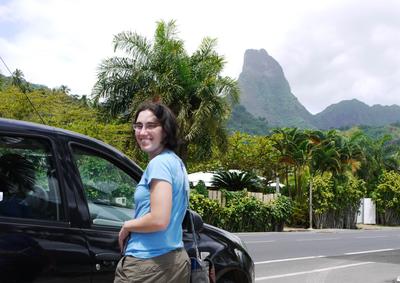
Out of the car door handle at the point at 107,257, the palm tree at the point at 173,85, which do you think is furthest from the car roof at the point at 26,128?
the palm tree at the point at 173,85

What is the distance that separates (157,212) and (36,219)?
701 mm

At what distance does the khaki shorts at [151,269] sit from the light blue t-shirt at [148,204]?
0.10ft

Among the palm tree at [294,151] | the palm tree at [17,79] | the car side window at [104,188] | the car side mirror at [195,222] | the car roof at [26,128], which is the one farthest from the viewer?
the palm tree at [294,151]

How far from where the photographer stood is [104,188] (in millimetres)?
3771

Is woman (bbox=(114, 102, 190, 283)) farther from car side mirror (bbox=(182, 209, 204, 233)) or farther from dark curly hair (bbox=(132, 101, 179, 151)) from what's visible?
car side mirror (bbox=(182, 209, 204, 233))

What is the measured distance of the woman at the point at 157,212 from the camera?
301 centimetres

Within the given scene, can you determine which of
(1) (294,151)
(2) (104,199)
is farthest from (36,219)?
(1) (294,151)

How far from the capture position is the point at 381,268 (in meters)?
12.8

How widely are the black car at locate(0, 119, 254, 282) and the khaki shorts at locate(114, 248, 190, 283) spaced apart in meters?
0.32

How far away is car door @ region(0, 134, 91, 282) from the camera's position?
3.04 metres

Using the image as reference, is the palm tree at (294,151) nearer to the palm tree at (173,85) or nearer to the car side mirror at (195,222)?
the palm tree at (173,85)

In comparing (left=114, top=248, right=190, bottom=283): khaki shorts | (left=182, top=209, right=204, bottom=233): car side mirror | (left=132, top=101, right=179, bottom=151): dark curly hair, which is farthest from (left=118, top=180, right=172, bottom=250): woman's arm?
(left=182, top=209, right=204, bottom=233): car side mirror

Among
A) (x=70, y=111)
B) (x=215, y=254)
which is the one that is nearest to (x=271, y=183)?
(x=70, y=111)

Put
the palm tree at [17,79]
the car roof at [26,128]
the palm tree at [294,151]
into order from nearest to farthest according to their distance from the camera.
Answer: the car roof at [26,128] → the palm tree at [17,79] → the palm tree at [294,151]
